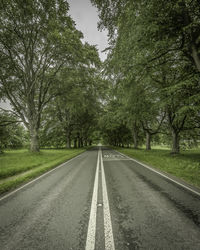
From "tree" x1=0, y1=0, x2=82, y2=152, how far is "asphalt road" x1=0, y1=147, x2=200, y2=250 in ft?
43.1

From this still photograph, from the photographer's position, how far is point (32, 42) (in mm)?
12359

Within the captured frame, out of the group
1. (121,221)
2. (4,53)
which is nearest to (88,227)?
(121,221)

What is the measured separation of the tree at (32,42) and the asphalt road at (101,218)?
43.1 ft

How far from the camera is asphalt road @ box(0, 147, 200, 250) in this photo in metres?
2.06

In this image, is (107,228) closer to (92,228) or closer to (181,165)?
(92,228)

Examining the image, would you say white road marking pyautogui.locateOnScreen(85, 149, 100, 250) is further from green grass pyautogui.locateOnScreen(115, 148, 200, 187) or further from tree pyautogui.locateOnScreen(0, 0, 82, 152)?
tree pyautogui.locateOnScreen(0, 0, 82, 152)

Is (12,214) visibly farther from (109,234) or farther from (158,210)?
(158,210)

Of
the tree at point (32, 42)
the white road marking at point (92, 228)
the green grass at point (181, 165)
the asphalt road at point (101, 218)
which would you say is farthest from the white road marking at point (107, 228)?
the tree at point (32, 42)

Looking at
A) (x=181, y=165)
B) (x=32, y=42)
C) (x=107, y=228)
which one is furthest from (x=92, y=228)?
(x=32, y=42)

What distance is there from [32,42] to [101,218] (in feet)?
54.9

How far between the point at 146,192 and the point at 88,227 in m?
2.65

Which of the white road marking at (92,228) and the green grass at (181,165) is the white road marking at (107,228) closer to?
the white road marking at (92,228)

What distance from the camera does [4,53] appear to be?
12.2m

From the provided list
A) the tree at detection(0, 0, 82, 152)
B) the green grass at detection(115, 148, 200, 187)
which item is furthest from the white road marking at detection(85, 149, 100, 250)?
the tree at detection(0, 0, 82, 152)
